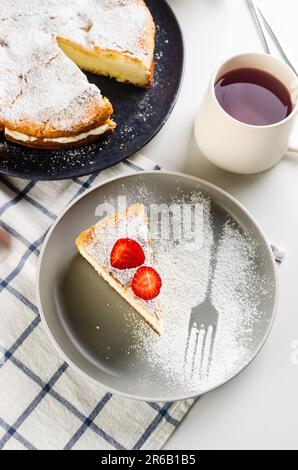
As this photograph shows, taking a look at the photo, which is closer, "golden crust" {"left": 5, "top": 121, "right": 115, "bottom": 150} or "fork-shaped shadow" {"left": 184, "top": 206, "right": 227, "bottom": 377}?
"fork-shaped shadow" {"left": 184, "top": 206, "right": 227, "bottom": 377}

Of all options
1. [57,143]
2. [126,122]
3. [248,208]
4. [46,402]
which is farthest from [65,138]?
[46,402]

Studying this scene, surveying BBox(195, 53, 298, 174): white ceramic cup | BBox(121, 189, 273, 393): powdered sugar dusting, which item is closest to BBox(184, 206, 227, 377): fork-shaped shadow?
BBox(121, 189, 273, 393): powdered sugar dusting

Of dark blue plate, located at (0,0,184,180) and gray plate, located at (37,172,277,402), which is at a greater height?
dark blue plate, located at (0,0,184,180)

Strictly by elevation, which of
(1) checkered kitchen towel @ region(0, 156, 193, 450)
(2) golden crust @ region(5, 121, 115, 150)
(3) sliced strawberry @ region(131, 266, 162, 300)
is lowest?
(1) checkered kitchen towel @ region(0, 156, 193, 450)

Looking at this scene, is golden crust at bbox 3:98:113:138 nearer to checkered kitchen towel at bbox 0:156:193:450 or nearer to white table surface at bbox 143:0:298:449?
white table surface at bbox 143:0:298:449

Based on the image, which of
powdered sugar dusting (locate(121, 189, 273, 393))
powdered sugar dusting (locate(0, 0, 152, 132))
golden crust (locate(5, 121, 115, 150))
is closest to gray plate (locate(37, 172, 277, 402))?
powdered sugar dusting (locate(121, 189, 273, 393))

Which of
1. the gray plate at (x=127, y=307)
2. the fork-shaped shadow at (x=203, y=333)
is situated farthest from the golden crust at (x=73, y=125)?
the fork-shaped shadow at (x=203, y=333)

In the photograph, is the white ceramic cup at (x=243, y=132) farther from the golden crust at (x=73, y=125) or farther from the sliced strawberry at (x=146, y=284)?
the sliced strawberry at (x=146, y=284)
